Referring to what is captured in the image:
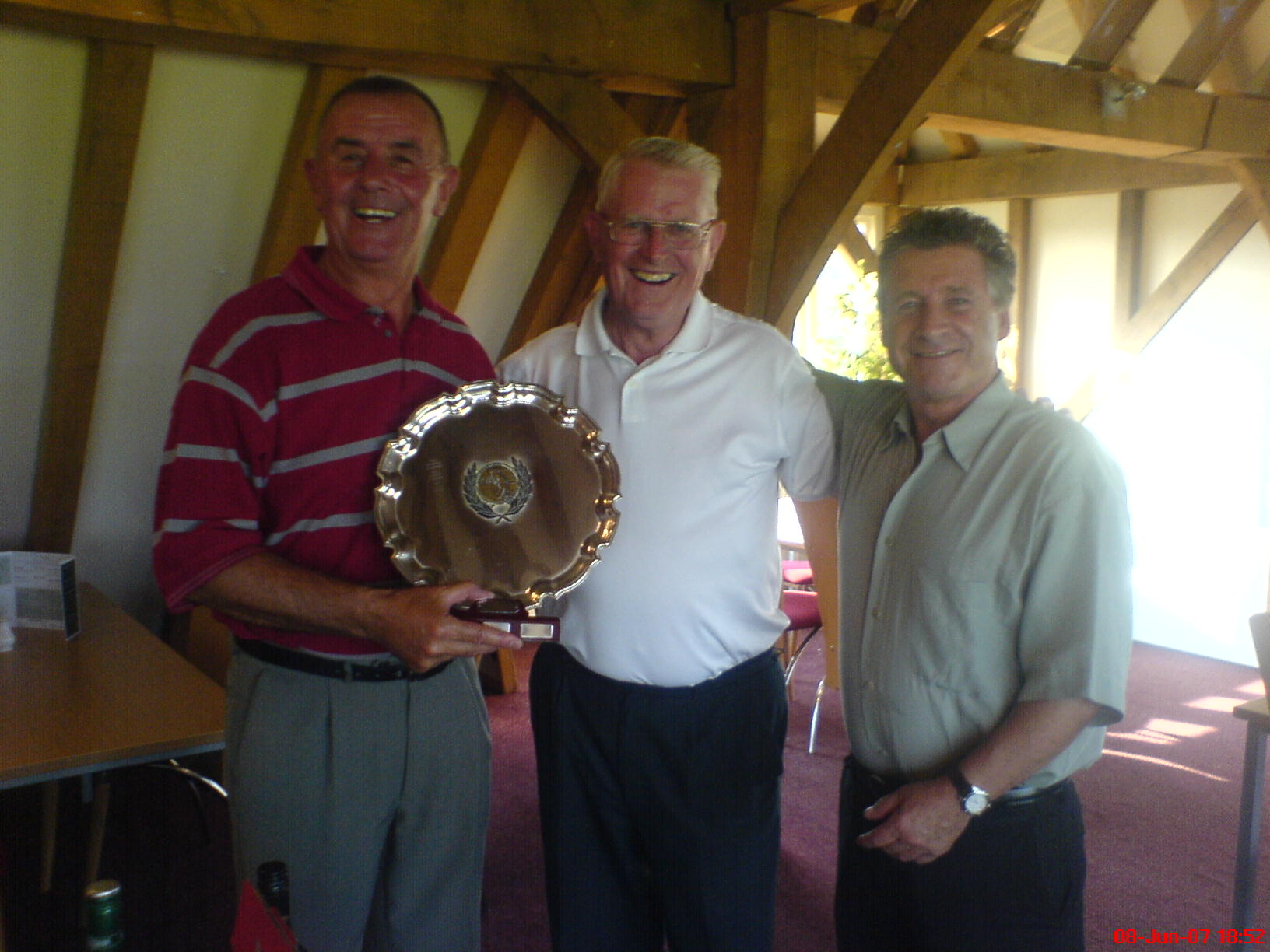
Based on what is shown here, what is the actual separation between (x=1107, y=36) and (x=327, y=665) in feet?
13.6

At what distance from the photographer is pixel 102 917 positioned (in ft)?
2.89

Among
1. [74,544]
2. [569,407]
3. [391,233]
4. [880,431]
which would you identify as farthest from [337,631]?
[74,544]

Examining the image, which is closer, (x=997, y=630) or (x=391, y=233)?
(x=997, y=630)

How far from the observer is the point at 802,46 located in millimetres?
3299

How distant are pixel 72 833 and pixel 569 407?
113 inches

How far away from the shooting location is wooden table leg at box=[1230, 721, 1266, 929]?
8.16 feet

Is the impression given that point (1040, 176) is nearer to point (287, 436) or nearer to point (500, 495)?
point (500, 495)

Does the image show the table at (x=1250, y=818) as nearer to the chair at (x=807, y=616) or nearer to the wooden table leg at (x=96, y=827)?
the chair at (x=807, y=616)

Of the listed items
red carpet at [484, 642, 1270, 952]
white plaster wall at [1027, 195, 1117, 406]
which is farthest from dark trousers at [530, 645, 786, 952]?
white plaster wall at [1027, 195, 1117, 406]

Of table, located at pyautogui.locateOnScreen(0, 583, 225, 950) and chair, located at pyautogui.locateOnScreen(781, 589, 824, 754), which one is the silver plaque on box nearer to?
table, located at pyautogui.locateOnScreen(0, 583, 225, 950)

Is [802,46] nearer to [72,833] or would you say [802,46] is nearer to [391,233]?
[391,233]

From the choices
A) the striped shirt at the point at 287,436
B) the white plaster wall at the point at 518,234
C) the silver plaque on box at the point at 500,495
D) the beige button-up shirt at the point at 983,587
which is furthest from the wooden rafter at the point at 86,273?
the beige button-up shirt at the point at 983,587

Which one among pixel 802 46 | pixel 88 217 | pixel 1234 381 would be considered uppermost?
pixel 802 46
